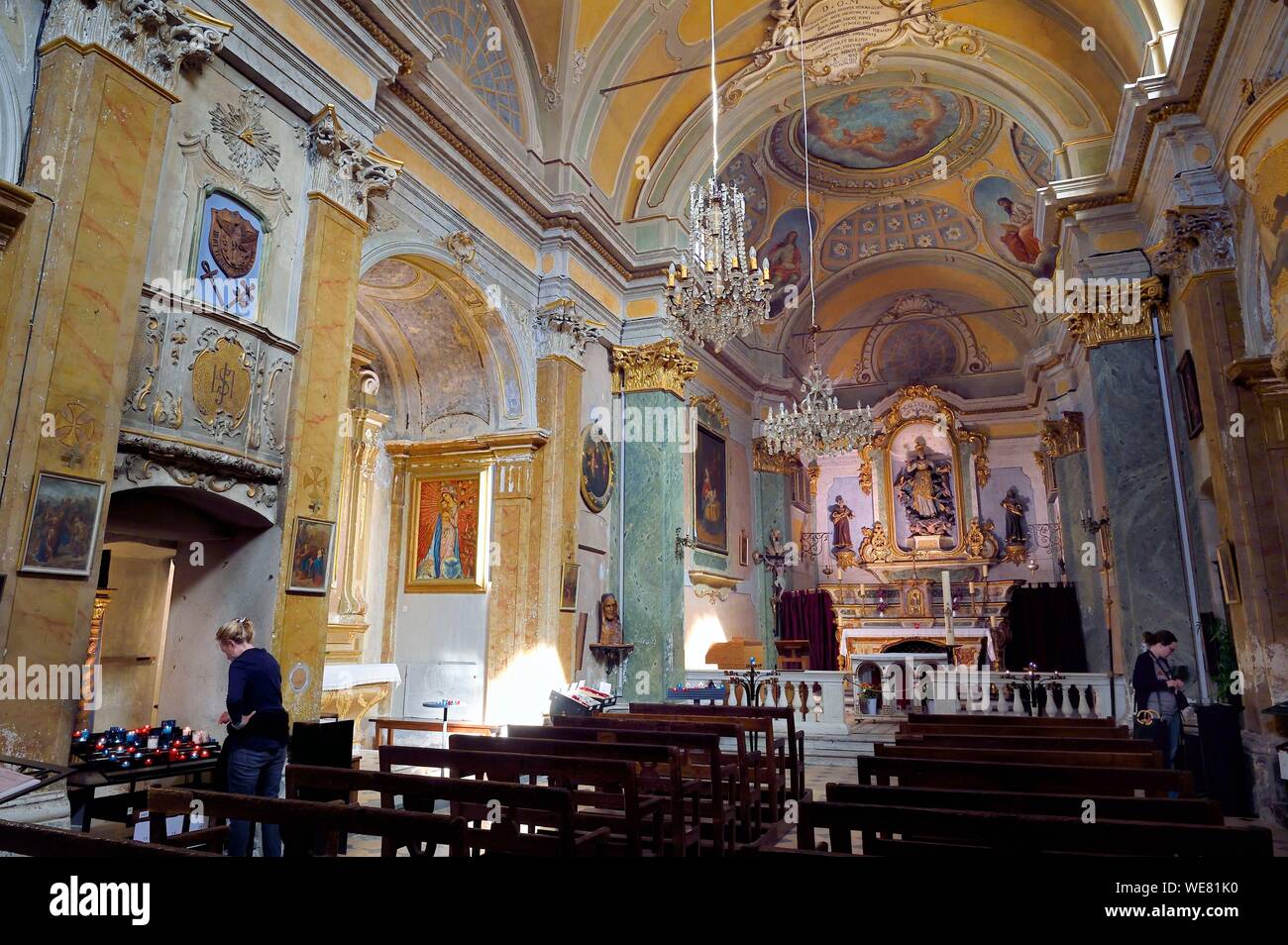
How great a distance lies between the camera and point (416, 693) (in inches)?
407

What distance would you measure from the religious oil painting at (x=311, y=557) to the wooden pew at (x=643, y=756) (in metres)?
2.03

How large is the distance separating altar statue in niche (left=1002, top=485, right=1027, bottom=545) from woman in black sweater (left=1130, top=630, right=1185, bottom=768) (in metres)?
11.8

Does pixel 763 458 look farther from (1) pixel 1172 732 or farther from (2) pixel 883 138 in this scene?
(1) pixel 1172 732

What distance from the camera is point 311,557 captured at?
20.6 feet

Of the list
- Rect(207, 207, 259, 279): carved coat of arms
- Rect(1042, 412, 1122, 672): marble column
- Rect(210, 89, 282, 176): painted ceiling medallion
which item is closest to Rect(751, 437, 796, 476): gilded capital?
Rect(1042, 412, 1122, 672): marble column

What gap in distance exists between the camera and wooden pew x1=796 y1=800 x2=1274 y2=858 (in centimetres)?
253

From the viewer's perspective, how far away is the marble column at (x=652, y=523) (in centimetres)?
1124

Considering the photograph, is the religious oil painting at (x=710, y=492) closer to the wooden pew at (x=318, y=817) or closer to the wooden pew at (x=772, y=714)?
the wooden pew at (x=772, y=714)

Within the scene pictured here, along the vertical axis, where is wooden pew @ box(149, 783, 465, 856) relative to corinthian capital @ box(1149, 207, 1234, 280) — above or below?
below

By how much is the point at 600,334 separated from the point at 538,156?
2.46m

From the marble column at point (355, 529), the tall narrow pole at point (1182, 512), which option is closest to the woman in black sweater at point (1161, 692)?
the tall narrow pole at point (1182, 512)

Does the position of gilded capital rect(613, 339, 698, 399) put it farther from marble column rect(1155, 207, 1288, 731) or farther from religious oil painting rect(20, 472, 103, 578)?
religious oil painting rect(20, 472, 103, 578)

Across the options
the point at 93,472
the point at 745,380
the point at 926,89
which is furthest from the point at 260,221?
the point at 745,380
